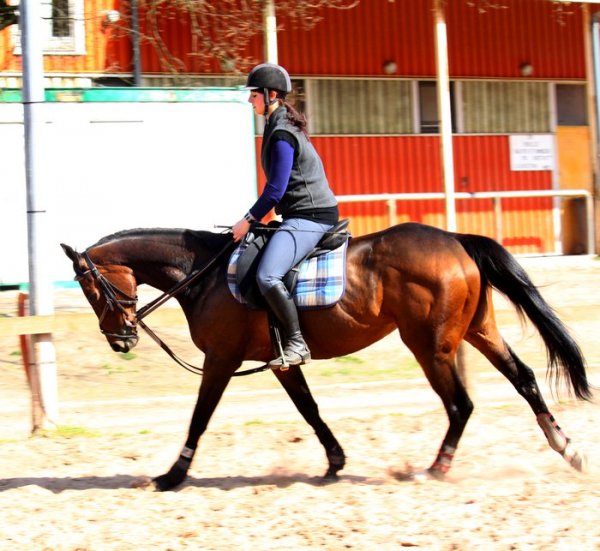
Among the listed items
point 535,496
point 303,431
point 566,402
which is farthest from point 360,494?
point 566,402

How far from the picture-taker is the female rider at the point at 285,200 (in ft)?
20.2

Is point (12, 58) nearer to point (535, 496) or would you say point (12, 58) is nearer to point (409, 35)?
point (409, 35)

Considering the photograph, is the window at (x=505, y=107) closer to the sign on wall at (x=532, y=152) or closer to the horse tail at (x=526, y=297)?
the sign on wall at (x=532, y=152)

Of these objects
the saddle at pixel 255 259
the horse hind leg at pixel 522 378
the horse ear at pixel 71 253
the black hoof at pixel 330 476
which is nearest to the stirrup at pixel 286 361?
the saddle at pixel 255 259

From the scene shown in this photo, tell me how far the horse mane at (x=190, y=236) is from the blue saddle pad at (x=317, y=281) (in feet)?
1.06

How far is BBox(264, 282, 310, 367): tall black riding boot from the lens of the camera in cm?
616

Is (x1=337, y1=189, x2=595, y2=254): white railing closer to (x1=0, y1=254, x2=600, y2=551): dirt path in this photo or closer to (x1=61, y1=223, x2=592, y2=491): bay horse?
(x1=0, y1=254, x2=600, y2=551): dirt path

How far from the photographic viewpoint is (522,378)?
261 inches

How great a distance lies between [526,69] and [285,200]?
1560 centimetres

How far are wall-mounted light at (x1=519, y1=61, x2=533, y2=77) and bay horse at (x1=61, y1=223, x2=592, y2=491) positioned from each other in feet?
49.9

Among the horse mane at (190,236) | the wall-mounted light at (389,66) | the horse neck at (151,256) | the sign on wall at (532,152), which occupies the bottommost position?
the horse neck at (151,256)

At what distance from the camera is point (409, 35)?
65.0 feet

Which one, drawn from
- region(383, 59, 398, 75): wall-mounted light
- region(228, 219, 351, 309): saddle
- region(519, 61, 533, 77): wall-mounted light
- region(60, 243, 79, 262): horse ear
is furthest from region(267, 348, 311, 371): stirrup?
region(519, 61, 533, 77): wall-mounted light

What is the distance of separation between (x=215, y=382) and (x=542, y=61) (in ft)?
54.5
